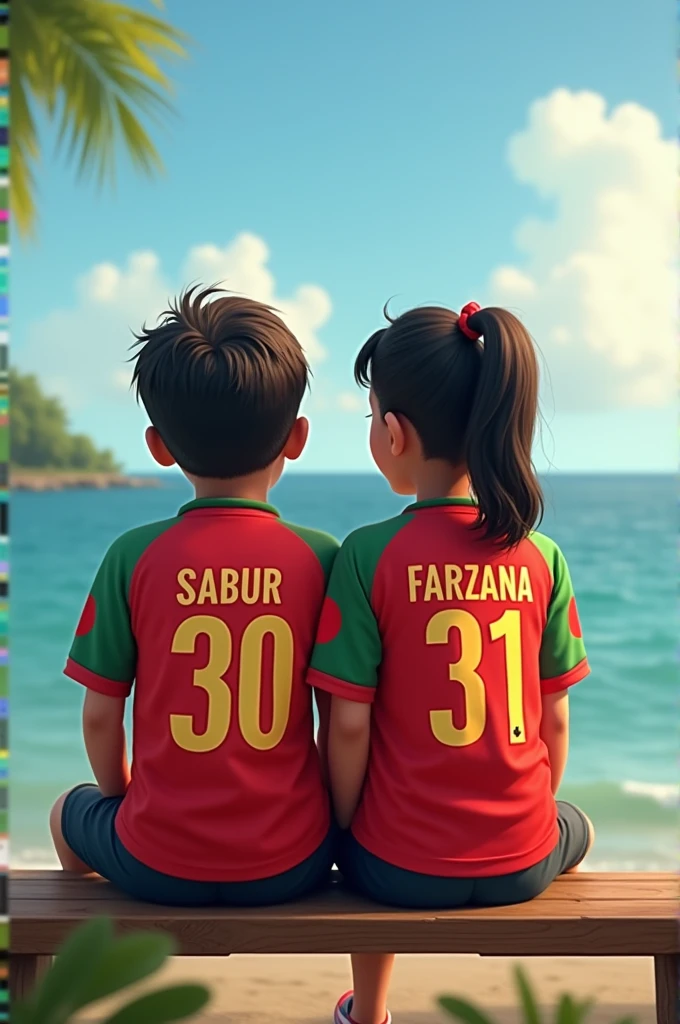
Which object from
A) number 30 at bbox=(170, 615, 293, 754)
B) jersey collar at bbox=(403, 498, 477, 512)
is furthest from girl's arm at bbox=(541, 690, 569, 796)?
number 30 at bbox=(170, 615, 293, 754)

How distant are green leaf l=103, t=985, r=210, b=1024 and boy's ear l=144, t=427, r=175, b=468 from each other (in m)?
1.25

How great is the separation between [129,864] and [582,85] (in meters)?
36.1

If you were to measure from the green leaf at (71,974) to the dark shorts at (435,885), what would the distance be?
3.34 feet

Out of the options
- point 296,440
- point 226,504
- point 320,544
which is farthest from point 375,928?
point 296,440

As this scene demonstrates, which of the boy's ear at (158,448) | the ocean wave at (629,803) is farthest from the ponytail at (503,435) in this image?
the ocean wave at (629,803)

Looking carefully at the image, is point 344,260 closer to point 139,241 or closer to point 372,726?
point 139,241

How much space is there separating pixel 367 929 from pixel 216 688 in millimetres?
487

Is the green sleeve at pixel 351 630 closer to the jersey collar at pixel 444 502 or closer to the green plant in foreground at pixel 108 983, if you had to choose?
the jersey collar at pixel 444 502

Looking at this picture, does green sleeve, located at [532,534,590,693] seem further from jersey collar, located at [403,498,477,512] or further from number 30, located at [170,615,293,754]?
number 30, located at [170,615,293,754]

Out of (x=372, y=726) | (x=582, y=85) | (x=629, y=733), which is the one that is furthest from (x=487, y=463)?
(x=582, y=85)

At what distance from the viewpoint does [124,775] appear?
2.29 m

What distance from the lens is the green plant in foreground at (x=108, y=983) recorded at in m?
1.12

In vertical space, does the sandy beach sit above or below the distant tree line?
below

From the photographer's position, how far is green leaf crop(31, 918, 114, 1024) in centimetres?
112
